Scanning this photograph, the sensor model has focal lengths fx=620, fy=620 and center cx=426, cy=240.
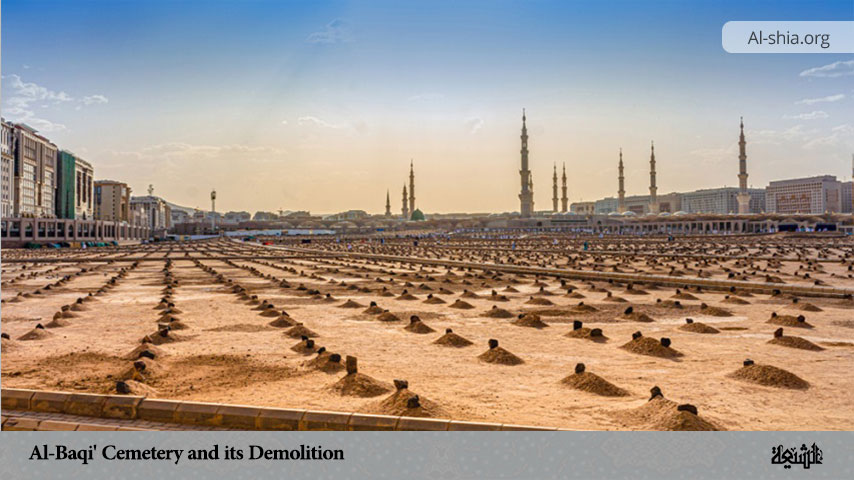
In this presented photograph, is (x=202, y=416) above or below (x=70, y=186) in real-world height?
below

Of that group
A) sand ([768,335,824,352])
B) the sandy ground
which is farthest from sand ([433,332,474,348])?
sand ([768,335,824,352])

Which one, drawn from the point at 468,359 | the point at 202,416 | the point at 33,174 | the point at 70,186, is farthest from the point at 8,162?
the point at 202,416

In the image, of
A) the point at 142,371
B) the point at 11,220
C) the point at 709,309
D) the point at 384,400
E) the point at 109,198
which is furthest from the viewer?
the point at 109,198

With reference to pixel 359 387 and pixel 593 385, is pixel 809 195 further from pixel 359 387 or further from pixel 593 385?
pixel 359 387

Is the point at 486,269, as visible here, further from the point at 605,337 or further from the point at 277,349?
the point at 277,349

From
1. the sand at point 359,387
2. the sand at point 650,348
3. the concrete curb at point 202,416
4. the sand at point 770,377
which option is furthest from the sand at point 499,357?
the concrete curb at point 202,416
